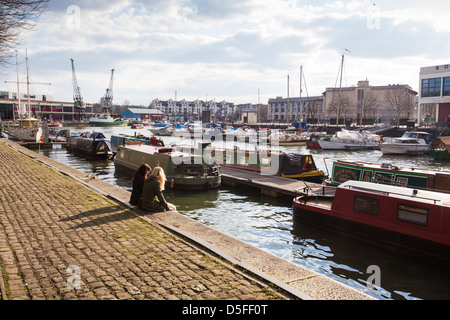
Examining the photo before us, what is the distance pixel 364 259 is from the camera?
1081 centimetres

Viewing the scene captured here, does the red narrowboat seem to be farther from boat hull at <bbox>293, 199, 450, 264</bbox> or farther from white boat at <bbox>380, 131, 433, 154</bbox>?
white boat at <bbox>380, 131, 433, 154</bbox>

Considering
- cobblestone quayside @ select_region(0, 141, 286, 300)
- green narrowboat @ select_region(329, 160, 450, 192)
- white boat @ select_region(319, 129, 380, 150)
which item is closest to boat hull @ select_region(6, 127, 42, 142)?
white boat @ select_region(319, 129, 380, 150)

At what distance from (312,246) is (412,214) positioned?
321 centimetres

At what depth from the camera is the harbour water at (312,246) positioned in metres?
9.34

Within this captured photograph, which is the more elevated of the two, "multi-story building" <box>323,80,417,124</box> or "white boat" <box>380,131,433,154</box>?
"multi-story building" <box>323,80,417,124</box>

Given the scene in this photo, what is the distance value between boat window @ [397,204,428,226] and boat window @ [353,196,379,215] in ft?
2.38

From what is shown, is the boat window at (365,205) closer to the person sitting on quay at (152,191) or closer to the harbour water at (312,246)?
the harbour water at (312,246)

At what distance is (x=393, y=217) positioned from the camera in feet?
36.5

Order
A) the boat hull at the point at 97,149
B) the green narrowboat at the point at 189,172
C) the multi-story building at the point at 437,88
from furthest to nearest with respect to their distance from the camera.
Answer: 1. the multi-story building at the point at 437,88
2. the boat hull at the point at 97,149
3. the green narrowboat at the point at 189,172

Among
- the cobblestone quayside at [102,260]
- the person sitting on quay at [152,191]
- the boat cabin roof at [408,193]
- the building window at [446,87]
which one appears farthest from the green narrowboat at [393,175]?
the building window at [446,87]

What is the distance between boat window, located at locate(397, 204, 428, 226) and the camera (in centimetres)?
1046

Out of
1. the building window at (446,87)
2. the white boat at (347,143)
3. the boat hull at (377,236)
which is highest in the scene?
the building window at (446,87)

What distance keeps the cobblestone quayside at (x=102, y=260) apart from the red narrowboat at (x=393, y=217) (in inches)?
248

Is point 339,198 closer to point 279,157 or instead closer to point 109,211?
point 109,211
